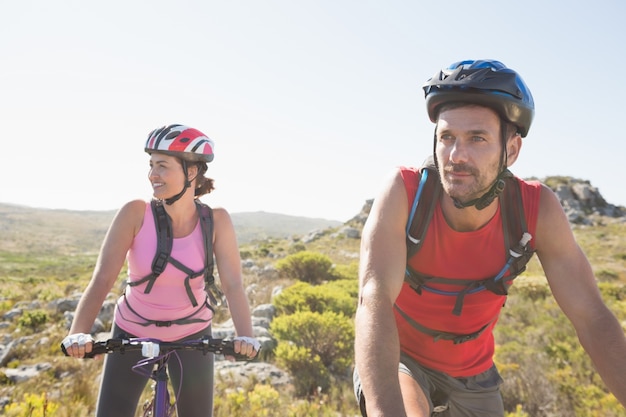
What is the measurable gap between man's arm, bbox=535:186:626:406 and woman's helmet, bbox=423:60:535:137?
53 centimetres

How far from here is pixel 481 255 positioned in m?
2.24

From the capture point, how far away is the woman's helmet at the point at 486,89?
215 cm

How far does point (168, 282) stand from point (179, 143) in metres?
1.24

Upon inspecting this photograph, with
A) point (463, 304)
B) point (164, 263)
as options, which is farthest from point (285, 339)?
point (463, 304)

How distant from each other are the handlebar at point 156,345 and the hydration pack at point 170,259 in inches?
20.3

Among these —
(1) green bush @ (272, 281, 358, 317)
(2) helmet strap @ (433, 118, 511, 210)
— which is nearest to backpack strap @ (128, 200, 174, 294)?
(2) helmet strap @ (433, 118, 511, 210)

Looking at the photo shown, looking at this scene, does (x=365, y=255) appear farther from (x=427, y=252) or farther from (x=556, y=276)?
(x=556, y=276)

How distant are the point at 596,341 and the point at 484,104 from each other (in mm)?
1431

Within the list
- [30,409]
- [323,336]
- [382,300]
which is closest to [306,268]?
Result: [323,336]

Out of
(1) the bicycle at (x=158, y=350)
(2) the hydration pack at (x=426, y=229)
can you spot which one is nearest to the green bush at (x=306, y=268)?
(1) the bicycle at (x=158, y=350)

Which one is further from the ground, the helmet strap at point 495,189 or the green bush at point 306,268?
the helmet strap at point 495,189

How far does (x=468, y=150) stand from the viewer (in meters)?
2.05

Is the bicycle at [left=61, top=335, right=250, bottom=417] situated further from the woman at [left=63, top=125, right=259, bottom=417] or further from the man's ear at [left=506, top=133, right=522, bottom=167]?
the man's ear at [left=506, top=133, right=522, bottom=167]

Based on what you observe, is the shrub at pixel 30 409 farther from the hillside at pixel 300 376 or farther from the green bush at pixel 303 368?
the green bush at pixel 303 368
